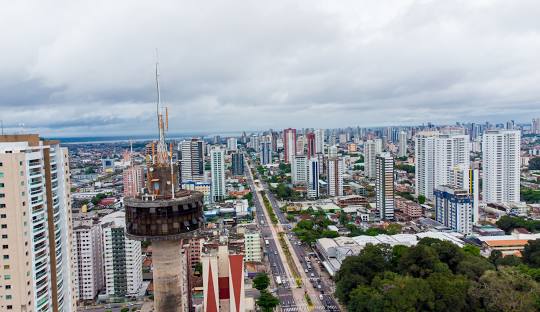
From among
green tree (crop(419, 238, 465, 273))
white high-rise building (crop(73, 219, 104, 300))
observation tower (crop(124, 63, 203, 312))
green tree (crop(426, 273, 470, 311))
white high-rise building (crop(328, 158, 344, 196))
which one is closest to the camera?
observation tower (crop(124, 63, 203, 312))

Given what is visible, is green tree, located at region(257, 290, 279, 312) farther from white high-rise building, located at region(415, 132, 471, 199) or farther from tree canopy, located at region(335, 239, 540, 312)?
white high-rise building, located at region(415, 132, 471, 199)

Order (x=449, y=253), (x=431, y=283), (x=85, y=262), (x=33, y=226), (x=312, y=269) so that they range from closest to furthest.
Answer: (x=33, y=226)
(x=431, y=283)
(x=449, y=253)
(x=85, y=262)
(x=312, y=269)

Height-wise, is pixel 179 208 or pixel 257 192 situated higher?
pixel 179 208

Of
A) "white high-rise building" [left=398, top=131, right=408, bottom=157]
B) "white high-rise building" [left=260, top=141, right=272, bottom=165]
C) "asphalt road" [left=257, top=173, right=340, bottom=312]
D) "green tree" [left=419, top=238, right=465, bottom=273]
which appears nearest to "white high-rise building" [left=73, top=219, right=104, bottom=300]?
"asphalt road" [left=257, top=173, right=340, bottom=312]

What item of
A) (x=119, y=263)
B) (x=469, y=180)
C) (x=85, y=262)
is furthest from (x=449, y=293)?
(x=469, y=180)

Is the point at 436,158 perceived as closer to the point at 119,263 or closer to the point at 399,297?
the point at 399,297

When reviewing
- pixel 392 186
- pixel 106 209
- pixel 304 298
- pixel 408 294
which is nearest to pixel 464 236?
pixel 392 186

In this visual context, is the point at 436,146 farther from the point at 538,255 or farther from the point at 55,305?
the point at 55,305
